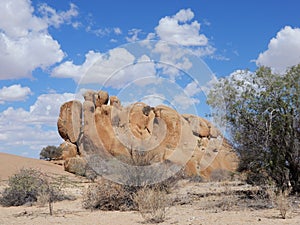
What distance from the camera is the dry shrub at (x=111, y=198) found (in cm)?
1516

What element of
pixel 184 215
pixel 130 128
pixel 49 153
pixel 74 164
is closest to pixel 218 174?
pixel 130 128

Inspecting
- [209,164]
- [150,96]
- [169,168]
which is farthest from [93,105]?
[169,168]

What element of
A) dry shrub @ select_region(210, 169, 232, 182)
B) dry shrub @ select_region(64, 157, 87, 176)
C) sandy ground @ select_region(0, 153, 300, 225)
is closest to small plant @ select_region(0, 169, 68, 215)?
sandy ground @ select_region(0, 153, 300, 225)

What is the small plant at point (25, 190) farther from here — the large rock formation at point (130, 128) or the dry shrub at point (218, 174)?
the dry shrub at point (218, 174)

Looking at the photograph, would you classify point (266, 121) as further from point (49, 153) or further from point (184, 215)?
point (49, 153)

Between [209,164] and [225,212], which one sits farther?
[209,164]

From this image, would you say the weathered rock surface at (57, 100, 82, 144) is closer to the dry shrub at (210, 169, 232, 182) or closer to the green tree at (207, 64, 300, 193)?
the dry shrub at (210, 169, 232, 182)

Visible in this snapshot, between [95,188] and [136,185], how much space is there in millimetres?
1550

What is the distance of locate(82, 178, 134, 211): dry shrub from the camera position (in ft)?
49.8

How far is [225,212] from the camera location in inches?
522

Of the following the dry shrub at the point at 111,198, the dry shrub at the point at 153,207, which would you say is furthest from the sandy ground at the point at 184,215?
the dry shrub at the point at 111,198

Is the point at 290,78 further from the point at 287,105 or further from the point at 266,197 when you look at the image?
the point at 266,197

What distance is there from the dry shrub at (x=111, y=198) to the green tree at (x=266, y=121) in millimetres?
4682

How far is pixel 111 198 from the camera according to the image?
1525 centimetres
